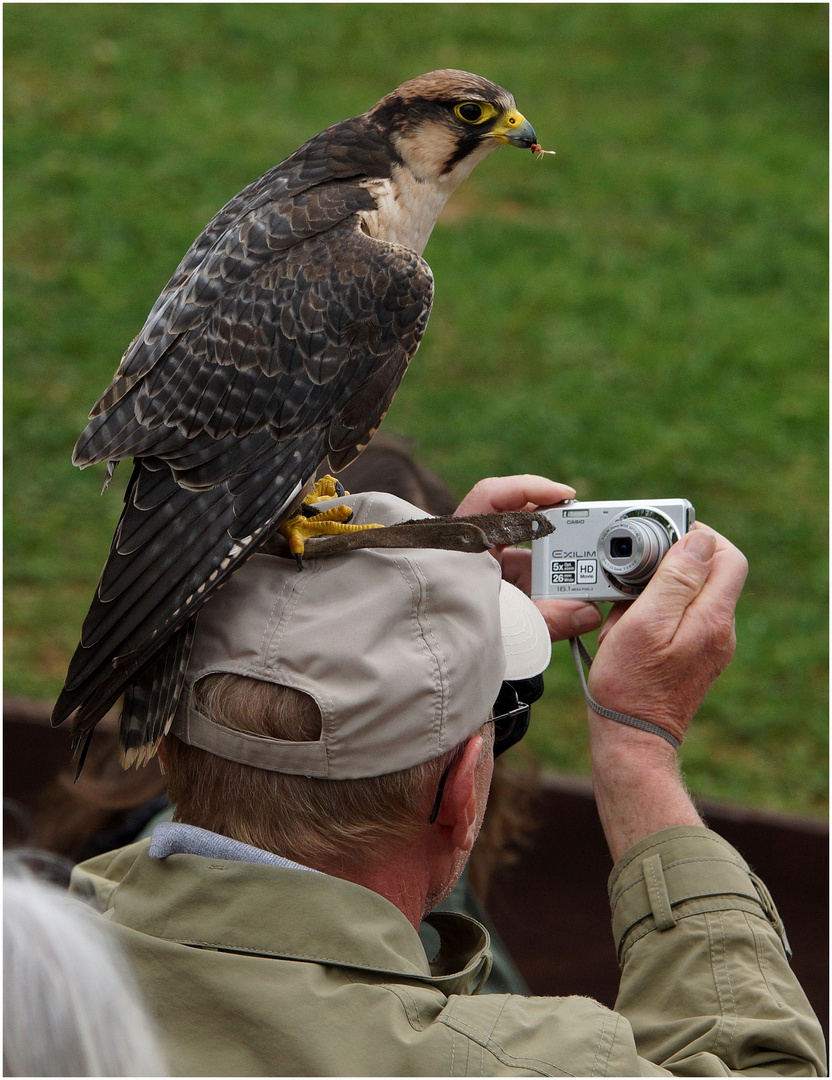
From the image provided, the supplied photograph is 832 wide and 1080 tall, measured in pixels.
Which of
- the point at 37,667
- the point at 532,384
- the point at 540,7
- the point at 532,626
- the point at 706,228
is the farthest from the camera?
the point at 540,7

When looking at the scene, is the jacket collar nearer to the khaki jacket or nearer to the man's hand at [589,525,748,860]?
the khaki jacket

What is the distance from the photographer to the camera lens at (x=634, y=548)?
183 centimetres

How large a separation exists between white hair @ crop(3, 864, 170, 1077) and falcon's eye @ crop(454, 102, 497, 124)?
58.7 inches

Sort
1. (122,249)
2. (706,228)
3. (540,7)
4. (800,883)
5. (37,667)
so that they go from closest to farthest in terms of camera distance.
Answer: (800,883) → (37,667) → (122,249) → (706,228) → (540,7)

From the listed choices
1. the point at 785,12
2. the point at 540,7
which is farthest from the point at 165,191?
the point at 785,12

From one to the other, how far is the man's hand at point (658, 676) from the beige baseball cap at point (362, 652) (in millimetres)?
332

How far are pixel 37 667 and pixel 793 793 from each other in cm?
308

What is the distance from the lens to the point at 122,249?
666 cm

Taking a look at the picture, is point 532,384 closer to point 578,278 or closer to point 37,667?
point 578,278

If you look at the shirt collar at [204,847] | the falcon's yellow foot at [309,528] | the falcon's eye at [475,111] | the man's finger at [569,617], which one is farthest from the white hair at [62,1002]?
the falcon's eye at [475,111]

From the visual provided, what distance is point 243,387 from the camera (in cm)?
171

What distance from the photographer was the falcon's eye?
6.57 ft

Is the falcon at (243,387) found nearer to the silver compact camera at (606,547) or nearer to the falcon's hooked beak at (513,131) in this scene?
the falcon's hooked beak at (513,131)

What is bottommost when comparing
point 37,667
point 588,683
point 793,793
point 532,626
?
point 793,793
